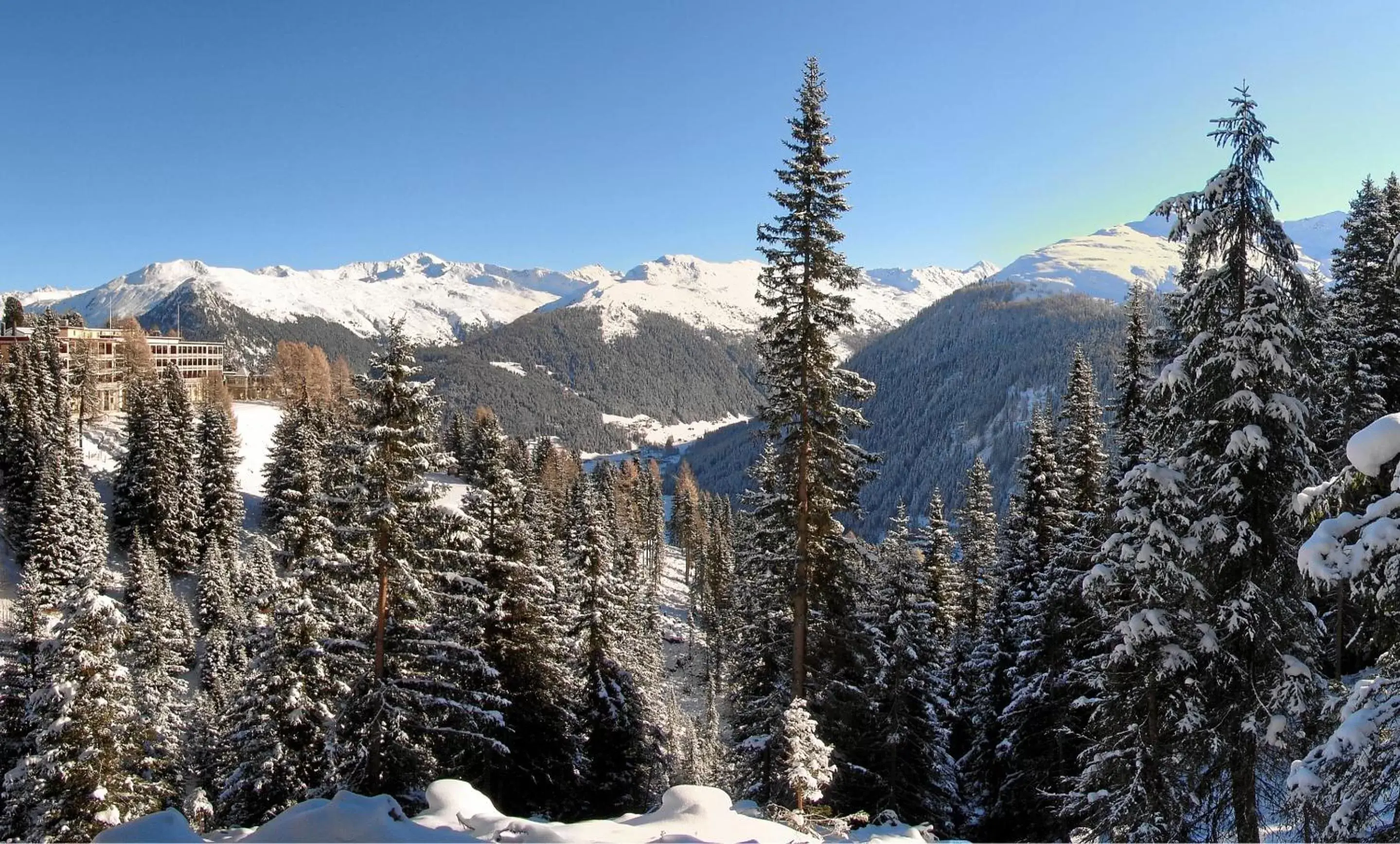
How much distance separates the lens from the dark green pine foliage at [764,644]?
676 inches

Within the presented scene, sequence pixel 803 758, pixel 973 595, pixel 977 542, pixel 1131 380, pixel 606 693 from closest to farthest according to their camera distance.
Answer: pixel 803 758
pixel 1131 380
pixel 606 693
pixel 973 595
pixel 977 542

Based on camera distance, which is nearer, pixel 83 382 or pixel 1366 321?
pixel 1366 321

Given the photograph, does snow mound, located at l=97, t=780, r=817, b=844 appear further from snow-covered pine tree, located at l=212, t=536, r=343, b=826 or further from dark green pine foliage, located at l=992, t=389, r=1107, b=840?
dark green pine foliage, located at l=992, t=389, r=1107, b=840

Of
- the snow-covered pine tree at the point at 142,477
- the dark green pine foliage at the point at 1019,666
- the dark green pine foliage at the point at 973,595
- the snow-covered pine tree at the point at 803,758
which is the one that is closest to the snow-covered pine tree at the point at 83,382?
the snow-covered pine tree at the point at 142,477

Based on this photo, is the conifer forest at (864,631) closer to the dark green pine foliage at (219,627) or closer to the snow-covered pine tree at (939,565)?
the snow-covered pine tree at (939,565)

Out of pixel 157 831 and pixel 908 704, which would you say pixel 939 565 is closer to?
pixel 908 704

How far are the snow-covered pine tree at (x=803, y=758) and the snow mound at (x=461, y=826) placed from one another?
6.51 feet

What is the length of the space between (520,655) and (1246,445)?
18070mm

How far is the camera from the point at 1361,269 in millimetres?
26078

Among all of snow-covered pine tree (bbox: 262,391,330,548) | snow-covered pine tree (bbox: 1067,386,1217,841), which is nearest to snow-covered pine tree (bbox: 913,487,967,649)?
snow-covered pine tree (bbox: 1067,386,1217,841)

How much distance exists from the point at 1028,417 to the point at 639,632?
170058mm

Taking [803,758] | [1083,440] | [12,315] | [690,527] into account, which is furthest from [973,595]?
[12,315]

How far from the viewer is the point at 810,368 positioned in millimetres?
16406

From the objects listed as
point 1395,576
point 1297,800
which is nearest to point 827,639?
point 1297,800
